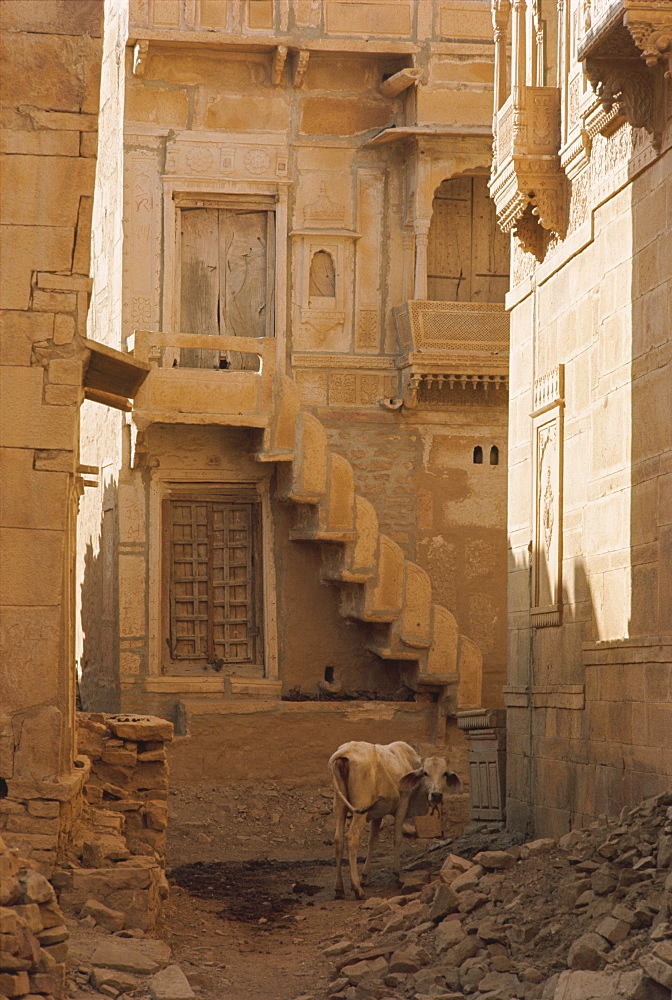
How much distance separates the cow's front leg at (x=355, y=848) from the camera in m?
12.5

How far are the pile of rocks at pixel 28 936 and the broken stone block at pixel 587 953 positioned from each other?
2.72 meters

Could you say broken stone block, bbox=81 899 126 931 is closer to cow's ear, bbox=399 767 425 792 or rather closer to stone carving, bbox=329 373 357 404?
cow's ear, bbox=399 767 425 792

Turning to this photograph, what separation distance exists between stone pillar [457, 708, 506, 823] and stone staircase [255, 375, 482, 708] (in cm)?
315

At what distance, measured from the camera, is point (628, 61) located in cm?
1067

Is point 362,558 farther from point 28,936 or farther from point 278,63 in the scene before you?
point 28,936

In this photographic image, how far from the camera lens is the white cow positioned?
12.8 meters

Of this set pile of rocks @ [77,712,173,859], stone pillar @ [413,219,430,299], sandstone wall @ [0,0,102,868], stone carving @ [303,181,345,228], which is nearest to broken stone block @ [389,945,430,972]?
sandstone wall @ [0,0,102,868]

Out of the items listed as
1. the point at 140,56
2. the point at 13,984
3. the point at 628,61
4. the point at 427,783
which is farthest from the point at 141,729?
the point at 140,56

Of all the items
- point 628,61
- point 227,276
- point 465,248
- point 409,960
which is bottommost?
point 409,960

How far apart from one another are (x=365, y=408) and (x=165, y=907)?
915cm

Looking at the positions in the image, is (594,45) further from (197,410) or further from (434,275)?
(434,275)

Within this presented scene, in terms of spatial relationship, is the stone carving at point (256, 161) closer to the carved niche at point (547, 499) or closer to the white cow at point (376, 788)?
the carved niche at point (547, 499)

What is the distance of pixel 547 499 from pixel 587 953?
6.05m

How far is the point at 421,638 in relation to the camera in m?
18.1
